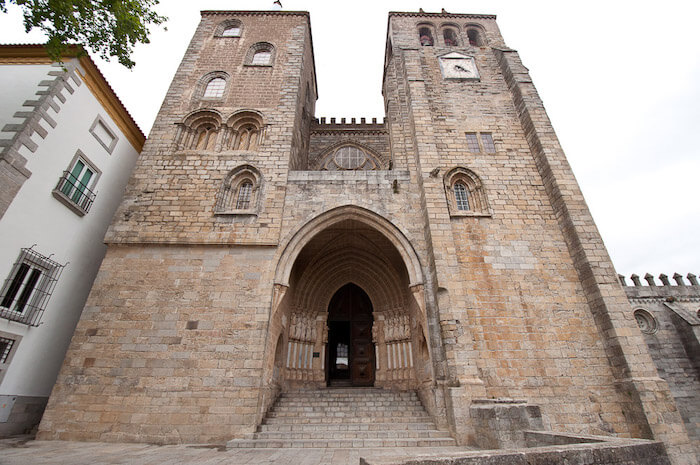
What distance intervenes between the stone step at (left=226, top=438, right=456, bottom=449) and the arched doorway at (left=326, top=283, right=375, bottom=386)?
4876mm

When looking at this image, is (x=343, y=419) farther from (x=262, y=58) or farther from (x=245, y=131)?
(x=262, y=58)

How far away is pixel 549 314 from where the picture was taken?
7.27 m

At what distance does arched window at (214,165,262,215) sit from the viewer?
8492mm

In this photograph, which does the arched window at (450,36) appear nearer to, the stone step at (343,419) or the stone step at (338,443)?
the stone step at (343,419)

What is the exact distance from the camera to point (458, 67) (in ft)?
39.6

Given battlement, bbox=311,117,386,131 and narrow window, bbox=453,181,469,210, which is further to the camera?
battlement, bbox=311,117,386,131

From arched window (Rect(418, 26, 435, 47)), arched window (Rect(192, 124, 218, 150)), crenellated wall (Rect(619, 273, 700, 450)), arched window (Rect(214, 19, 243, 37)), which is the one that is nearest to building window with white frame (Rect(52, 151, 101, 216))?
arched window (Rect(192, 124, 218, 150))

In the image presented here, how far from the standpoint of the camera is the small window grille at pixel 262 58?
12.2m

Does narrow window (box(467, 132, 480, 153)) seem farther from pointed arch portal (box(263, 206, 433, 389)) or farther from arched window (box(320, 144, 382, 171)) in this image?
arched window (box(320, 144, 382, 171))

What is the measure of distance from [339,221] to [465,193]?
4002mm

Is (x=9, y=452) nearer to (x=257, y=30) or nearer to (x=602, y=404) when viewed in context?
(x=602, y=404)

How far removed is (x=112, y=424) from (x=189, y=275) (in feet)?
10.6

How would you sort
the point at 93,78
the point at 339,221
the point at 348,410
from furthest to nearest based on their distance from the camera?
the point at 339,221 → the point at 93,78 → the point at 348,410

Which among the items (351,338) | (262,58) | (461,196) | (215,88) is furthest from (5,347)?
(262,58)
